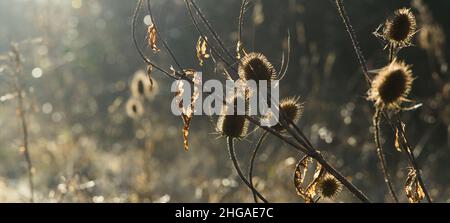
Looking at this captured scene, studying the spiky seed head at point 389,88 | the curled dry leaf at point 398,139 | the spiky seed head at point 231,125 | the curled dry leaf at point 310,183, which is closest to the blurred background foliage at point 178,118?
the spiky seed head at point 231,125

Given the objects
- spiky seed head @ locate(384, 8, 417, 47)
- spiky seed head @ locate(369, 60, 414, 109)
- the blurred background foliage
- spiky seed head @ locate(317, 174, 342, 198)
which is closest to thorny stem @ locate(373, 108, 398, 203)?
spiky seed head @ locate(369, 60, 414, 109)

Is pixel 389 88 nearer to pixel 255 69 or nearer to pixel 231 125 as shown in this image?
pixel 255 69

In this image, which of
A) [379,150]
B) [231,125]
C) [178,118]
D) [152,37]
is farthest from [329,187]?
[178,118]

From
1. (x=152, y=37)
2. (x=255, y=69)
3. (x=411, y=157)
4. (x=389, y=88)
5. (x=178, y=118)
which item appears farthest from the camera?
(x=178, y=118)

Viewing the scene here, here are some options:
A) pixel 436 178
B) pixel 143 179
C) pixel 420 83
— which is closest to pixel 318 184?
pixel 143 179
